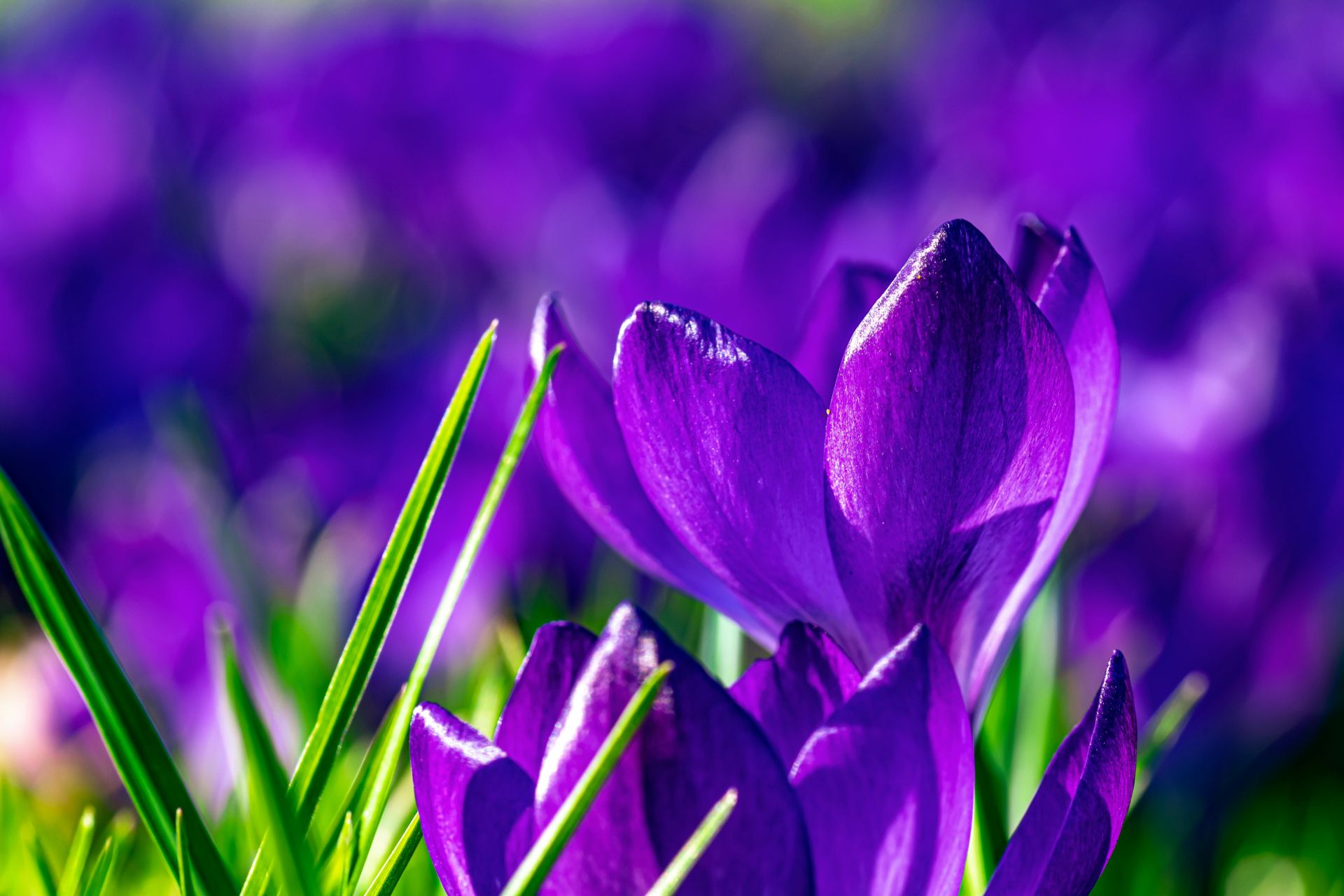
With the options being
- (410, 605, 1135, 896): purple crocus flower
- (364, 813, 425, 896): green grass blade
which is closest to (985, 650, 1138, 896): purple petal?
(410, 605, 1135, 896): purple crocus flower

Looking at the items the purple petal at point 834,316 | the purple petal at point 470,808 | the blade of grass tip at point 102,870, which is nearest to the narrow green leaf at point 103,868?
the blade of grass tip at point 102,870

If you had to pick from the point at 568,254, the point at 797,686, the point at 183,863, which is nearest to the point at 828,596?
the point at 797,686

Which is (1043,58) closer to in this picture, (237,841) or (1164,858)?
(1164,858)

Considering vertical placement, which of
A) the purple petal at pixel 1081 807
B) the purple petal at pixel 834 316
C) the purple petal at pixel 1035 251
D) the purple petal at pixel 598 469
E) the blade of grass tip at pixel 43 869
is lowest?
the blade of grass tip at pixel 43 869

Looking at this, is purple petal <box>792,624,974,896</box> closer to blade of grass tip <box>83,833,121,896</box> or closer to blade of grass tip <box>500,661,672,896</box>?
blade of grass tip <box>500,661,672,896</box>

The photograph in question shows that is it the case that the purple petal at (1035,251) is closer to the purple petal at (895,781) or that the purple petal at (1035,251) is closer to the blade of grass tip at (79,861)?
the purple petal at (895,781)

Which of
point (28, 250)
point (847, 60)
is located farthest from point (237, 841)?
point (847, 60)
